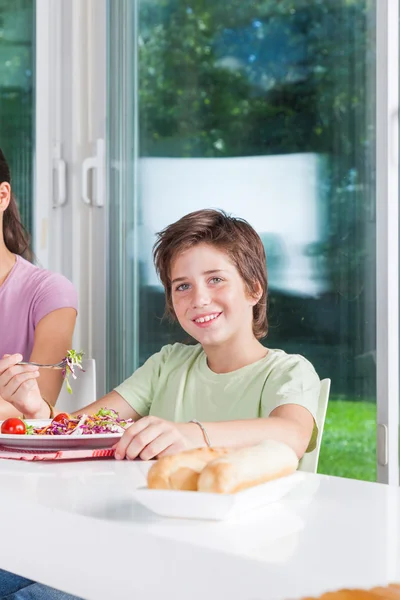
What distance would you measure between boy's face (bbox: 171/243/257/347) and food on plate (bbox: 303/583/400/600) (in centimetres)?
113

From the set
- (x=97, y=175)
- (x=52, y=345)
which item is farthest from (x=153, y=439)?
(x=97, y=175)

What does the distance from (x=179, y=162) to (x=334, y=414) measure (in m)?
0.95

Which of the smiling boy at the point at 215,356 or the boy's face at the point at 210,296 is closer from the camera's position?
the smiling boy at the point at 215,356

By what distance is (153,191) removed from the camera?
106 inches

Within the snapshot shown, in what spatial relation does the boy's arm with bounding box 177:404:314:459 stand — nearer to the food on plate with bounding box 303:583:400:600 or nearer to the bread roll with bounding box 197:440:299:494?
the bread roll with bounding box 197:440:299:494

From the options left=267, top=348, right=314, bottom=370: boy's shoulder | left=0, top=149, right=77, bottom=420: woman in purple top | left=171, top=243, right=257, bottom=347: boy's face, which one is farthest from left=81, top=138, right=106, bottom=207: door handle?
left=267, top=348, right=314, bottom=370: boy's shoulder

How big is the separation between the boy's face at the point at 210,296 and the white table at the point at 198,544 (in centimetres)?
78

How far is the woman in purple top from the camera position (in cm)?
205

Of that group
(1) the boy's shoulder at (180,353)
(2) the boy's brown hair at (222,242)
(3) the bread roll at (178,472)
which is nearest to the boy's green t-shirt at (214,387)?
(1) the boy's shoulder at (180,353)

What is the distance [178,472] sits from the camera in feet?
2.43

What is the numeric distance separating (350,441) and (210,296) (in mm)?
784

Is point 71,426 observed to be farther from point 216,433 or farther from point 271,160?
point 271,160

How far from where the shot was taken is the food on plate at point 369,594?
0.54m

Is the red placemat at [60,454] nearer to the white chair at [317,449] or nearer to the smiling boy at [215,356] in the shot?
the smiling boy at [215,356]
